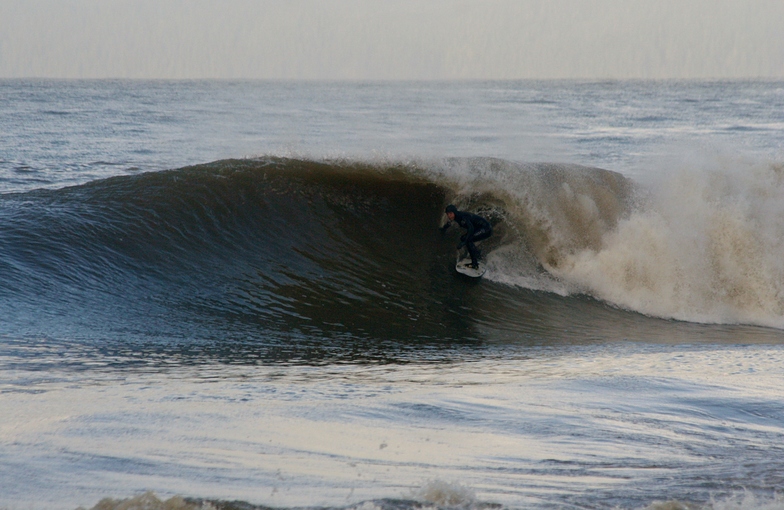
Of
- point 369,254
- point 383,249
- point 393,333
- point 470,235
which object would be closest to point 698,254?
point 470,235

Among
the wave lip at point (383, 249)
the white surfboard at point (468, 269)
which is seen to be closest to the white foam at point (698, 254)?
the wave lip at point (383, 249)

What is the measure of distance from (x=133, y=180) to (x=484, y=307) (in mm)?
5784

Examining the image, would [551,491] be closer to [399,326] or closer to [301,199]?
[399,326]

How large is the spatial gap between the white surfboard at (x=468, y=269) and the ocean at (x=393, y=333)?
12 centimetres

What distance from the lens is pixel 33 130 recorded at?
25.0 metres

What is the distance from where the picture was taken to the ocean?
3320 millimetres

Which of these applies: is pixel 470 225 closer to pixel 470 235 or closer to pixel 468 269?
pixel 470 235

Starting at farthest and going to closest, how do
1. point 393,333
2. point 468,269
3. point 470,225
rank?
point 468,269
point 470,225
point 393,333

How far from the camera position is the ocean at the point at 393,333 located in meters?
3.32

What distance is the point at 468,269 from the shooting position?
9.53m

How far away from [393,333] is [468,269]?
8.28ft

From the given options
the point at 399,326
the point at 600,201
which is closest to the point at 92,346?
the point at 399,326

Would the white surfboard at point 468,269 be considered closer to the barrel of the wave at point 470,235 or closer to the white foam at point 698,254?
the barrel of the wave at point 470,235

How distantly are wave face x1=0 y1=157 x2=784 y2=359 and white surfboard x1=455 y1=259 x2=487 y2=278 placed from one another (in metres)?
0.14
